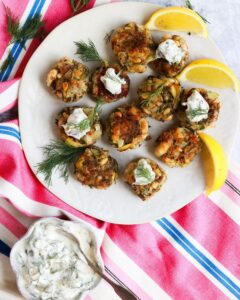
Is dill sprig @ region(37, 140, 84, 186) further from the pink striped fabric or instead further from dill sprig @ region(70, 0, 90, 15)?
dill sprig @ region(70, 0, 90, 15)

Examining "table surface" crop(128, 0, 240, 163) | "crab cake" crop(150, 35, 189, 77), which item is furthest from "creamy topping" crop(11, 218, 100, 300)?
"table surface" crop(128, 0, 240, 163)

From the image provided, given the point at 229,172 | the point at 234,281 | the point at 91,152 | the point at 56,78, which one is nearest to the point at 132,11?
the point at 56,78

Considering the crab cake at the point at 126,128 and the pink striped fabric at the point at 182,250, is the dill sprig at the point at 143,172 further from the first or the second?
the pink striped fabric at the point at 182,250

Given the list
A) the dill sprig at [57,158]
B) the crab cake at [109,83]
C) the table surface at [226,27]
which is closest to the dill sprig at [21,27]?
the crab cake at [109,83]

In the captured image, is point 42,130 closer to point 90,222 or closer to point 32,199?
point 32,199

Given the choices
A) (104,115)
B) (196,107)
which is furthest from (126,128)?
(196,107)

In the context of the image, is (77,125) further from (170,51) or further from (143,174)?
(170,51)
